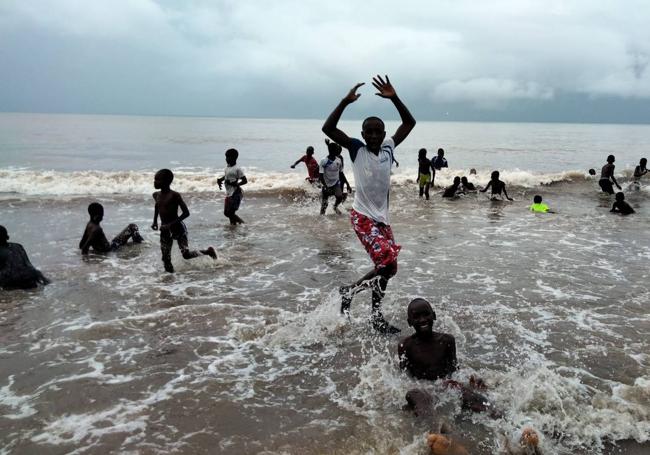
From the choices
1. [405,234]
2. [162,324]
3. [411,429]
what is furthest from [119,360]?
[405,234]

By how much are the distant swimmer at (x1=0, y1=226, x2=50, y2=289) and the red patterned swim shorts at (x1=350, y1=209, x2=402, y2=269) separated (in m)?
4.69

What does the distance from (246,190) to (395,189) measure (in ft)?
18.7

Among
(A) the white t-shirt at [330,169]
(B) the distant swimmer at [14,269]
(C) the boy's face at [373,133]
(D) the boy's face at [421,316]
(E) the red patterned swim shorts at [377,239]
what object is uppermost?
(C) the boy's face at [373,133]

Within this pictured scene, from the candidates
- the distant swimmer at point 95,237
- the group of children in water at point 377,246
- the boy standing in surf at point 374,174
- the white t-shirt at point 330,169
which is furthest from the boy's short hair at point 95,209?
the boy standing in surf at point 374,174

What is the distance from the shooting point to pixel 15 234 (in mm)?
10766

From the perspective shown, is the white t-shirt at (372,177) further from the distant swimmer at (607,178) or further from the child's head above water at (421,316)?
the distant swimmer at (607,178)

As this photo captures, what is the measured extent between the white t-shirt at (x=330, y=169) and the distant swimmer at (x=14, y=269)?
22.5ft

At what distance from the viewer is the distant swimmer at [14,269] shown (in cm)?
662

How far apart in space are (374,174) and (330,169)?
7.30 meters

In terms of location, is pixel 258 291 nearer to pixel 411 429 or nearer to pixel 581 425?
pixel 411 429

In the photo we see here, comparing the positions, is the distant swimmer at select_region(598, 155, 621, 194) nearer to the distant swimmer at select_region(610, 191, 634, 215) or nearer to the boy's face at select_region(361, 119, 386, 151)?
the distant swimmer at select_region(610, 191, 634, 215)

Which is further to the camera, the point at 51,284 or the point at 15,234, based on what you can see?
the point at 15,234

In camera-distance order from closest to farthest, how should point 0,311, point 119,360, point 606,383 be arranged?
point 606,383, point 119,360, point 0,311

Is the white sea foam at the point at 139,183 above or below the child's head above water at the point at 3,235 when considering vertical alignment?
below
